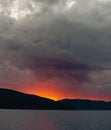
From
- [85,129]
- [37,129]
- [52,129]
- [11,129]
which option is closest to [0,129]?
[11,129]

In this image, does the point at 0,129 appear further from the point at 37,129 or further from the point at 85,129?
the point at 85,129

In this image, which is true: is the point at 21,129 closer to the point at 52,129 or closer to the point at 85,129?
the point at 52,129

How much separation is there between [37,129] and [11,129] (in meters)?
16.1

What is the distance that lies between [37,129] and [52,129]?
1052 centimetres

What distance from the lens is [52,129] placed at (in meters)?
174

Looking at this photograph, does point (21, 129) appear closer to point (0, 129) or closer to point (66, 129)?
point (0, 129)

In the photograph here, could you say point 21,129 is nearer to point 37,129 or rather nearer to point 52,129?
point 37,129

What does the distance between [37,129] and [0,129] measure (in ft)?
74.2

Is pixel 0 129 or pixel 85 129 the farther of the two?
pixel 85 129

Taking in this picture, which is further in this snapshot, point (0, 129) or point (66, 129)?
point (66, 129)

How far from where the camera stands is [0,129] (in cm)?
15875

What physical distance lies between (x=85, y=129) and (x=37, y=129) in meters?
30.0

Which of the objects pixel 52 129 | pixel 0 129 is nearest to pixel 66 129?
pixel 52 129

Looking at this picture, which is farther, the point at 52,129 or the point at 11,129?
the point at 52,129
